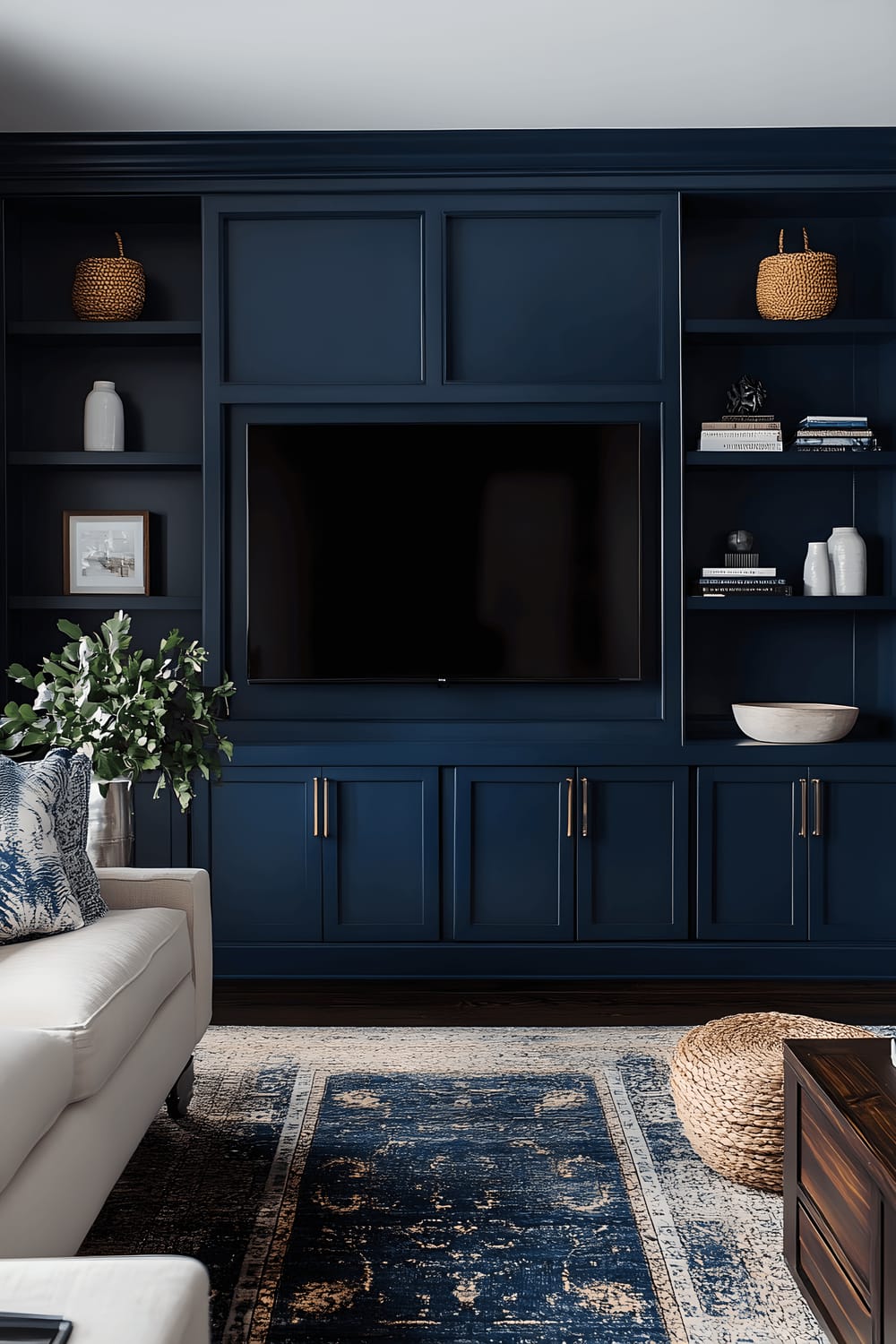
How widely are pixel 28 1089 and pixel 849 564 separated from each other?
3.14 m

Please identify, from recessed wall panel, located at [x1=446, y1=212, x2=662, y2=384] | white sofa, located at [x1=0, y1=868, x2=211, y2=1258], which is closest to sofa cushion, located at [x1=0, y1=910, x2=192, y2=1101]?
white sofa, located at [x1=0, y1=868, x2=211, y2=1258]

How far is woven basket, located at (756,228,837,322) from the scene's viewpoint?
360 centimetres

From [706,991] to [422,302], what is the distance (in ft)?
8.34

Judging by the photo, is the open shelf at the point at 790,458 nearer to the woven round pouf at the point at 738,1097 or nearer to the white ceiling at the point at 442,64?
the white ceiling at the point at 442,64

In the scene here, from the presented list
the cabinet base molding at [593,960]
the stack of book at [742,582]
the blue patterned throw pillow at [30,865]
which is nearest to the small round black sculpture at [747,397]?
the stack of book at [742,582]

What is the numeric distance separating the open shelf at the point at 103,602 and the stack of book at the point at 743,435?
6.28 ft

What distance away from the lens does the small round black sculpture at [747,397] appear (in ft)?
12.2

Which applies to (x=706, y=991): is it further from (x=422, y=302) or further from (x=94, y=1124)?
(x=422, y=302)

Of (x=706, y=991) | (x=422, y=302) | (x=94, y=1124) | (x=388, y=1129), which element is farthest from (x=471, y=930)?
(x=422, y=302)

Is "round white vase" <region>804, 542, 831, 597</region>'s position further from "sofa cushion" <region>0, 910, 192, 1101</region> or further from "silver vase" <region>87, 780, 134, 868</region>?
"sofa cushion" <region>0, 910, 192, 1101</region>

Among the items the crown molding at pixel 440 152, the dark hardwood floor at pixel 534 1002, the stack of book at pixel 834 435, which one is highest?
the crown molding at pixel 440 152

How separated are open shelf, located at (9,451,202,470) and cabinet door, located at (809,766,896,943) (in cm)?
251

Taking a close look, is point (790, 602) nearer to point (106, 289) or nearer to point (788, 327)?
point (788, 327)

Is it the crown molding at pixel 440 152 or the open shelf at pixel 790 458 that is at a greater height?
the crown molding at pixel 440 152
